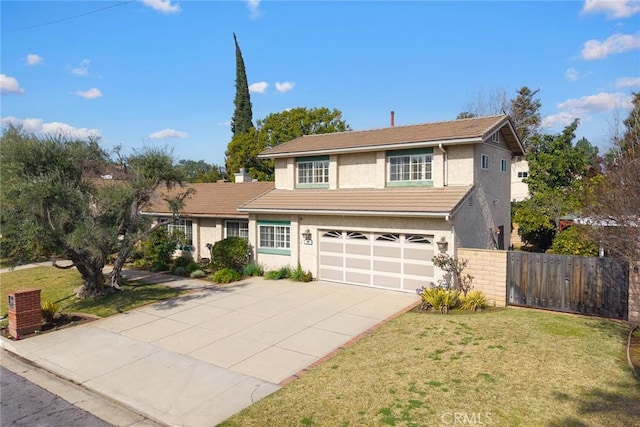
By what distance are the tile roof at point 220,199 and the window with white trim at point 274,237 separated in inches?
82.3

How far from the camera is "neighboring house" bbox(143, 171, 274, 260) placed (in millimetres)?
21625

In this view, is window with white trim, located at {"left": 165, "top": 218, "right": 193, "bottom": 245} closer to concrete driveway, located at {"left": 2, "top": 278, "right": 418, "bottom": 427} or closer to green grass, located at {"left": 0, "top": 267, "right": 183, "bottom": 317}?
green grass, located at {"left": 0, "top": 267, "right": 183, "bottom": 317}

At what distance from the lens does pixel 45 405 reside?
7.74 meters

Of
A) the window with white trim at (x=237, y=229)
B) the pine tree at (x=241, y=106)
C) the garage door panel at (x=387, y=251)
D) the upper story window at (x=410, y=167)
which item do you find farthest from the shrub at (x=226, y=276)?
the pine tree at (x=241, y=106)

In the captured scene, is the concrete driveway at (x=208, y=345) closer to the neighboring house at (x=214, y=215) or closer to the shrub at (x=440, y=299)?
the shrub at (x=440, y=299)

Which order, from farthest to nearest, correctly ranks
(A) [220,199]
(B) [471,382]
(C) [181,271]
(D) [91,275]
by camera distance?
(A) [220,199] < (C) [181,271] < (D) [91,275] < (B) [471,382]

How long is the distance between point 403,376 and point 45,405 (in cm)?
664

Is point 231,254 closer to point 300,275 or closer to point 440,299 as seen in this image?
point 300,275

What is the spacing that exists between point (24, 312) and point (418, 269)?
11955mm

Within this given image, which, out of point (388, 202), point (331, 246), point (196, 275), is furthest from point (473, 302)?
point (196, 275)

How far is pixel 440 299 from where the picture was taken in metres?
12.5

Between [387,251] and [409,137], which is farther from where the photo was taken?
[409,137]

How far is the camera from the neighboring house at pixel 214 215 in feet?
70.9

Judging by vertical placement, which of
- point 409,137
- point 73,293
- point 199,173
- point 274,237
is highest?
point 199,173
